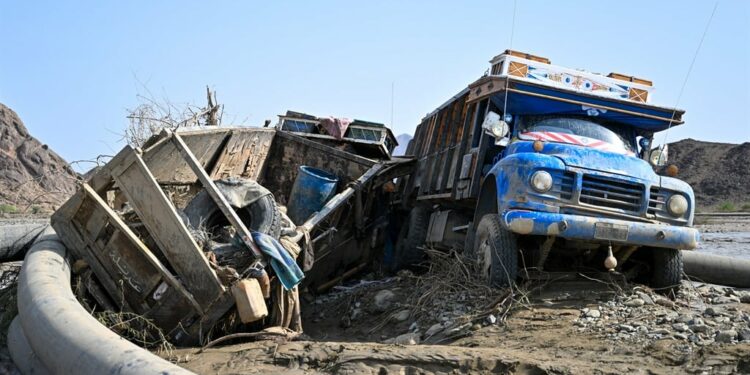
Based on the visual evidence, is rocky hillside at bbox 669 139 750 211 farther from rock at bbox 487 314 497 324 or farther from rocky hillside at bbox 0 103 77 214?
rock at bbox 487 314 497 324

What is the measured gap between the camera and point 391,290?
9273 millimetres

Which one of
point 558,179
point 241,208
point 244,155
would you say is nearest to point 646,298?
point 558,179

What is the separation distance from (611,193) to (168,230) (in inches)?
161

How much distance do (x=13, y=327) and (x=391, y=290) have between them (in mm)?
4398

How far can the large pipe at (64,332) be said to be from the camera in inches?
155

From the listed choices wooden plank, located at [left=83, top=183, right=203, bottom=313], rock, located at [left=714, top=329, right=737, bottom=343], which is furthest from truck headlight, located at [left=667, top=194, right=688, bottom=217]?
wooden plank, located at [left=83, top=183, right=203, bottom=313]

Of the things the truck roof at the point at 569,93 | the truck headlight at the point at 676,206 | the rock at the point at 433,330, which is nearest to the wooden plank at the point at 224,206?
the rock at the point at 433,330

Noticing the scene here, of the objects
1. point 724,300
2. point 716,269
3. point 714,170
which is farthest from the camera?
point 714,170

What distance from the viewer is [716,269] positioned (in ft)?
30.4

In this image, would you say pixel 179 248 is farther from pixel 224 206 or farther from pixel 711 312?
pixel 711 312

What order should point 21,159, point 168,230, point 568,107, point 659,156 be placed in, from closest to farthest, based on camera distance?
point 168,230 → point 568,107 → point 659,156 → point 21,159

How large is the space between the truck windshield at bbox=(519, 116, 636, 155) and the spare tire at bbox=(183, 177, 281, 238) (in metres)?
2.92

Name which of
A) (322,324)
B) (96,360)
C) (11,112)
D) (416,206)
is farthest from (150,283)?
(11,112)

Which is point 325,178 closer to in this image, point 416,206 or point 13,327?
point 416,206
